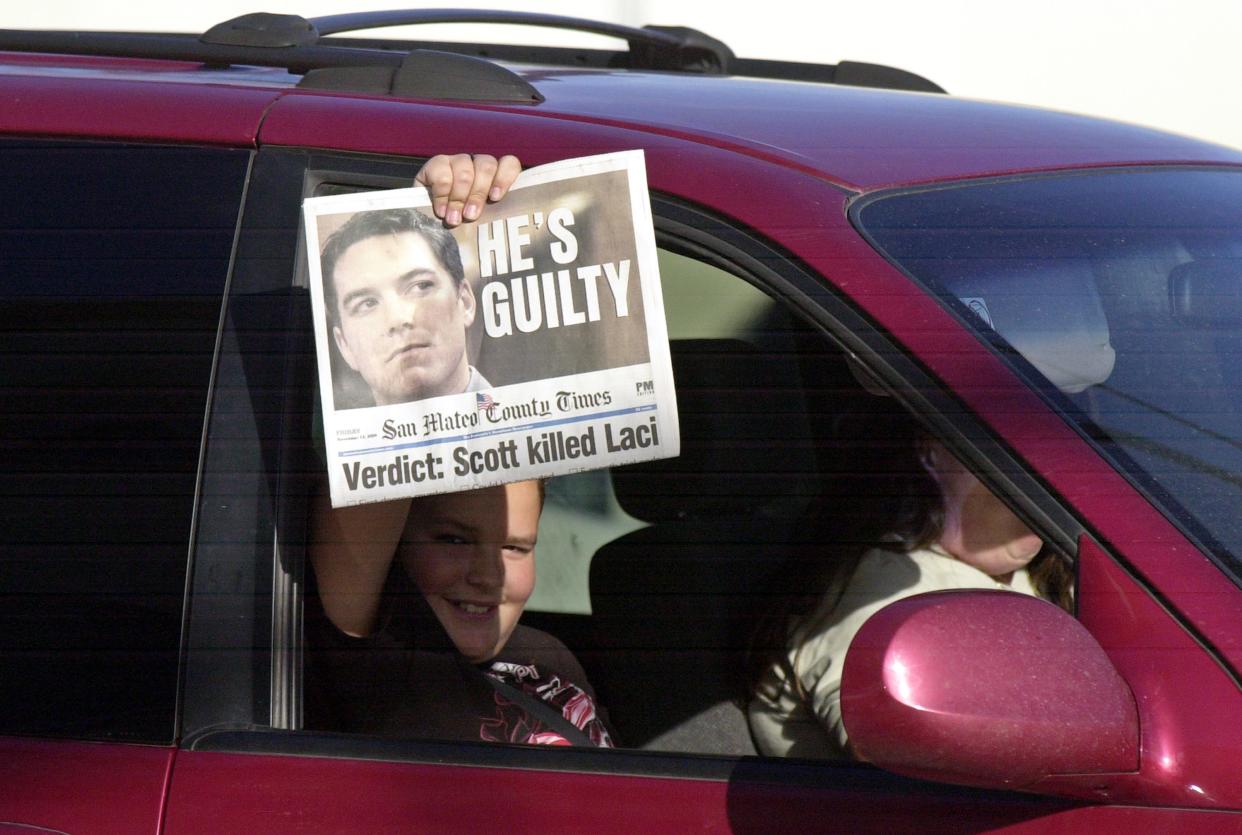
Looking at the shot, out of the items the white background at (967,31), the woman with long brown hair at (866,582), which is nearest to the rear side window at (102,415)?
the woman with long brown hair at (866,582)

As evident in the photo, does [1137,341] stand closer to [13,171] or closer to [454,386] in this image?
[454,386]

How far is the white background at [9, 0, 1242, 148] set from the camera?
5.11 meters

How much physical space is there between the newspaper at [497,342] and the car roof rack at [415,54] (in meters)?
0.27

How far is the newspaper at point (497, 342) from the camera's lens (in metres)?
1.28

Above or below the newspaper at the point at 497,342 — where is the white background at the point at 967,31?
above

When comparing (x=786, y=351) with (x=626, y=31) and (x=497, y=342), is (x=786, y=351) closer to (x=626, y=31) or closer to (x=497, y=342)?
(x=497, y=342)

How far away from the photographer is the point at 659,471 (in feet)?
7.48

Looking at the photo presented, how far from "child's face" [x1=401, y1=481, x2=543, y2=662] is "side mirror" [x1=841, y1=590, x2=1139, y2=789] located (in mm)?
632

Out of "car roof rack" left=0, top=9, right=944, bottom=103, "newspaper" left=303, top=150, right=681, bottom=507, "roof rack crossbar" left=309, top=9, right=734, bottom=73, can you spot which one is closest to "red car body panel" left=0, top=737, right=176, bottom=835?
"newspaper" left=303, top=150, right=681, bottom=507

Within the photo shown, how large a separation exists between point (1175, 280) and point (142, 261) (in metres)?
1.13

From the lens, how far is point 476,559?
170 cm

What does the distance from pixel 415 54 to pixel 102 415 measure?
537 mm

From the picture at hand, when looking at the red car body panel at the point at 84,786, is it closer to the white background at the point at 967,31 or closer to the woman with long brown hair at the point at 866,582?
the woman with long brown hair at the point at 866,582

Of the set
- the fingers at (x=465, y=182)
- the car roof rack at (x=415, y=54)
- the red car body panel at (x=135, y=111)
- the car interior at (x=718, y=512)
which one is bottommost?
the car interior at (x=718, y=512)
